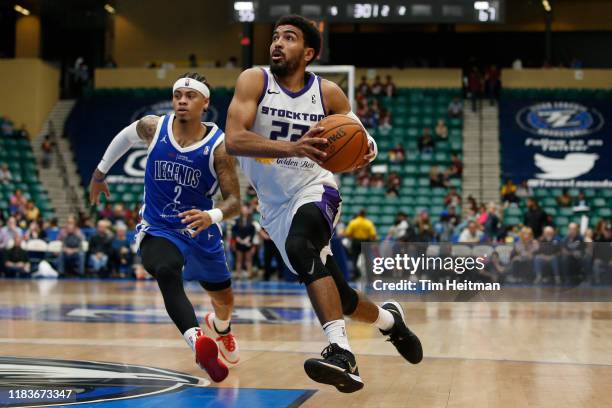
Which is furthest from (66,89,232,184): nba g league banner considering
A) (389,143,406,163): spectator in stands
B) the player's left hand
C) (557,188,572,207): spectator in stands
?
the player's left hand

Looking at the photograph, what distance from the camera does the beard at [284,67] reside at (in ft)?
16.9

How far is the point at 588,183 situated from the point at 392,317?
66.7 ft

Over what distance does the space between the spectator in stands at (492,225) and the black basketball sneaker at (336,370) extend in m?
13.4

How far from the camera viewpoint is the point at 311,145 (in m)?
4.67

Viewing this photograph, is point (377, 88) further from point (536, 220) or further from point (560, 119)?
point (536, 220)

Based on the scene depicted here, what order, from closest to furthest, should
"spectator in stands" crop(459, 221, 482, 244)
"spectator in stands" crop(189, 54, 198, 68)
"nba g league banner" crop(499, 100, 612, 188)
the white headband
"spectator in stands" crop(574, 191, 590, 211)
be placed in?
the white headband
"spectator in stands" crop(459, 221, 482, 244)
"spectator in stands" crop(574, 191, 590, 211)
"nba g league banner" crop(499, 100, 612, 188)
"spectator in stands" crop(189, 54, 198, 68)

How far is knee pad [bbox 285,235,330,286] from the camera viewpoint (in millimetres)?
4914

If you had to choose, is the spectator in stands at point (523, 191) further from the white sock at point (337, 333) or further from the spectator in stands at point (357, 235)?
the white sock at point (337, 333)

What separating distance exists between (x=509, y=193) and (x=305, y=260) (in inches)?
724

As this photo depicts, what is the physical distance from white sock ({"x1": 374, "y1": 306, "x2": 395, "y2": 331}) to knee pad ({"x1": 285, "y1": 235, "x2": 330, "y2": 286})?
673 mm

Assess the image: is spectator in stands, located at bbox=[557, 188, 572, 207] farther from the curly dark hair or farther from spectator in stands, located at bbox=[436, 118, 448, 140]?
the curly dark hair

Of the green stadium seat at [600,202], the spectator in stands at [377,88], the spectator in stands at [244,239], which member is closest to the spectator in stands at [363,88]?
the spectator in stands at [377,88]

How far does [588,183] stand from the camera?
24781 mm

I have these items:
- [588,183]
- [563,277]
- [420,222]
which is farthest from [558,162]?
[563,277]
